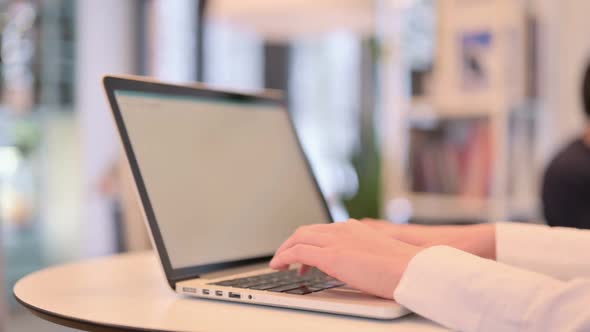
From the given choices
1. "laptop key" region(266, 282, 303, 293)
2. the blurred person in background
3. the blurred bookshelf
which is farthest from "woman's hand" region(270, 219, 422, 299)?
the blurred bookshelf

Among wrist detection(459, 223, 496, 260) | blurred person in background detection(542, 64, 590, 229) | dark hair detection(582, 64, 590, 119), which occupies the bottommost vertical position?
blurred person in background detection(542, 64, 590, 229)

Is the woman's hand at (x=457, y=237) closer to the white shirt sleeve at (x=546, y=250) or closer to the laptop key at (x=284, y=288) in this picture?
the white shirt sleeve at (x=546, y=250)

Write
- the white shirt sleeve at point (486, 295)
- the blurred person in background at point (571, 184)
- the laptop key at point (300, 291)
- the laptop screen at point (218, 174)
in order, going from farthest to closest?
1. the blurred person in background at point (571, 184)
2. the laptop screen at point (218, 174)
3. the laptop key at point (300, 291)
4. the white shirt sleeve at point (486, 295)

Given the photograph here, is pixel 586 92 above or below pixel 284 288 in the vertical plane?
above

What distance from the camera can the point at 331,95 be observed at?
4.77 m

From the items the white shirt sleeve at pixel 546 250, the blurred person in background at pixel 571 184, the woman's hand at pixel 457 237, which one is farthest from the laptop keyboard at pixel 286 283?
the blurred person in background at pixel 571 184

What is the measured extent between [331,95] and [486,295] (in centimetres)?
411

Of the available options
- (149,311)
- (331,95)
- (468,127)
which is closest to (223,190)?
(149,311)

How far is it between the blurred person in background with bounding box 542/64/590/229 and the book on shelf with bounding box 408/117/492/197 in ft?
1.66

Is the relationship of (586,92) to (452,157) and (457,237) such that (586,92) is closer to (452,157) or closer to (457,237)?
(452,157)

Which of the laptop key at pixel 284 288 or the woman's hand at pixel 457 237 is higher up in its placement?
the woman's hand at pixel 457 237

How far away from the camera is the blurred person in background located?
7.55 feet

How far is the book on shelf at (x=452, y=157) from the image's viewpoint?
9.55ft

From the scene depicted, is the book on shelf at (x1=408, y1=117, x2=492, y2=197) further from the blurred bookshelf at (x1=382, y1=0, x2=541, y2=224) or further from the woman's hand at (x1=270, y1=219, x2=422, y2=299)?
the woman's hand at (x1=270, y1=219, x2=422, y2=299)
